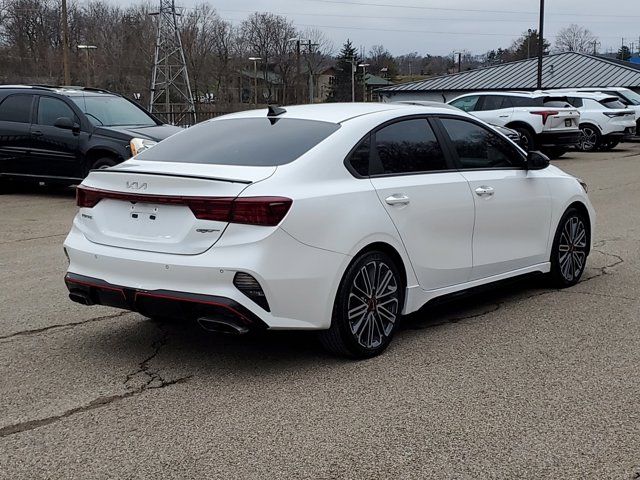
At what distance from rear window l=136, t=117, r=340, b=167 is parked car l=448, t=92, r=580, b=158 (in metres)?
16.6

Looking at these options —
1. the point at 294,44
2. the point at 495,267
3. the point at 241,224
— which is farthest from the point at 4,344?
the point at 294,44

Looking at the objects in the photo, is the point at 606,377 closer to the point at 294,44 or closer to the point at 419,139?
the point at 419,139

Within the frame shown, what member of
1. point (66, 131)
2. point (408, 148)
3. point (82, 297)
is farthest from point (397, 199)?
point (66, 131)

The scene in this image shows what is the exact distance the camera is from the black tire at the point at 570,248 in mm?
6902

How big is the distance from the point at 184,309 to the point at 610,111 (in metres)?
23.4

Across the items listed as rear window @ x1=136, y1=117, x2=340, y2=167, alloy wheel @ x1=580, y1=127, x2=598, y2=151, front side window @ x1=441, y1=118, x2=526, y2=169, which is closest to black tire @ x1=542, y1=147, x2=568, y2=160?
alloy wheel @ x1=580, y1=127, x2=598, y2=151

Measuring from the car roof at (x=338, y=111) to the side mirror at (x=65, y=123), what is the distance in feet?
25.0

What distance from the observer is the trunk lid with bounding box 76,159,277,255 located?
4.55 m

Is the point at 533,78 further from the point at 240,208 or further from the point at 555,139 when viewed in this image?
the point at 240,208

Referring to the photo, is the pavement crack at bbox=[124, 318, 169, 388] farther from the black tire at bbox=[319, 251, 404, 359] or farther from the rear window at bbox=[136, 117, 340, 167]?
the rear window at bbox=[136, 117, 340, 167]

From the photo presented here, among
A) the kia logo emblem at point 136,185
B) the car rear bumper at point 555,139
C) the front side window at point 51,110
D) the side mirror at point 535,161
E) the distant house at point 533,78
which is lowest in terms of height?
the car rear bumper at point 555,139

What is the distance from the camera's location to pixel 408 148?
5566 mm

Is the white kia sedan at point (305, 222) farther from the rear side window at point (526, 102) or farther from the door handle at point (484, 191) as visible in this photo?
the rear side window at point (526, 102)

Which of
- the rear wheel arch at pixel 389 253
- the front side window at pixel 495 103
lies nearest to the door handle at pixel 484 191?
the rear wheel arch at pixel 389 253
